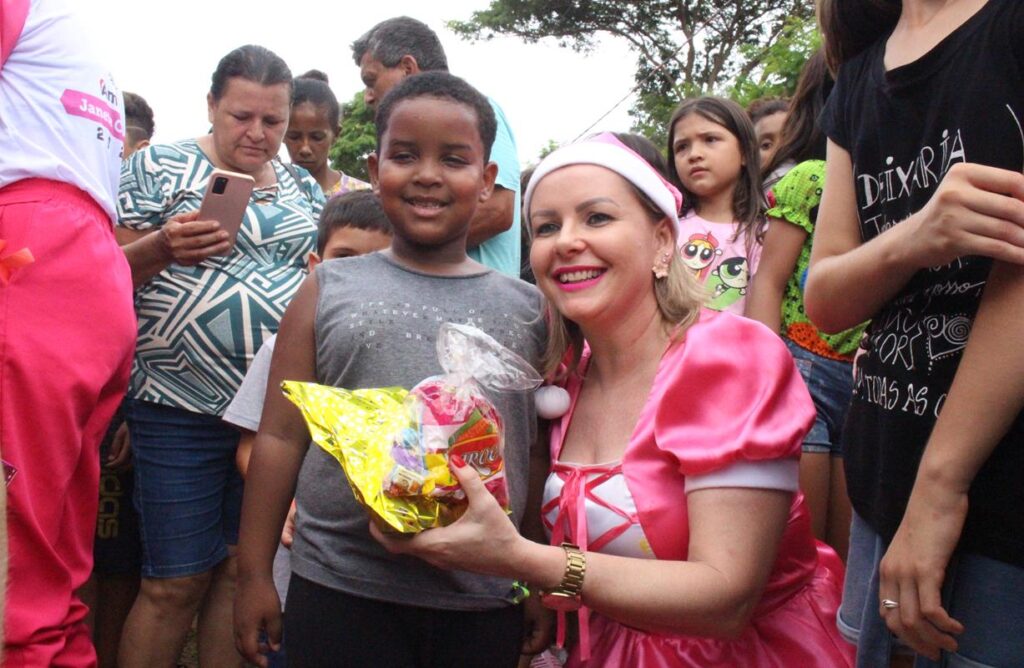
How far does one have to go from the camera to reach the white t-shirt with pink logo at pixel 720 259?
3613 millimetres

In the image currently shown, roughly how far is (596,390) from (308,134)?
3.17 meters

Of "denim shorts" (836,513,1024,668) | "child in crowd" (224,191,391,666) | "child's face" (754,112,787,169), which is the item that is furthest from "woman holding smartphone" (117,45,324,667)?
"child's face" (754,112,787,169)

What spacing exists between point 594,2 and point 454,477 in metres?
34.6

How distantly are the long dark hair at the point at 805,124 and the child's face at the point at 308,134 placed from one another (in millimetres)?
2308

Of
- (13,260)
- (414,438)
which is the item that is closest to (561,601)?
(414,438)

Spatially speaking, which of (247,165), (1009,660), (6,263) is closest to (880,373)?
(1009,660)

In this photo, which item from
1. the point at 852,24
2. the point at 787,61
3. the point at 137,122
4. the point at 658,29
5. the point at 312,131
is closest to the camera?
the point at 852,24

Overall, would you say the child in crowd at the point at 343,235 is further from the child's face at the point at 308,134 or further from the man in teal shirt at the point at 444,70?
the child's face at the point at 308,134

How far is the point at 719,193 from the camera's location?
394cm

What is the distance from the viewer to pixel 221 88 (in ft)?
11.7

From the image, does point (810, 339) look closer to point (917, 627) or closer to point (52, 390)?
point (917, 627)

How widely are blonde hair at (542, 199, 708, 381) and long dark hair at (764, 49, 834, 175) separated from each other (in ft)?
5.27

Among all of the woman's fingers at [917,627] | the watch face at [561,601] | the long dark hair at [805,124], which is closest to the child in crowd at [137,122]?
the long dark hair at [805,124]

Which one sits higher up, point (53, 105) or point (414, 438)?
point (53, 105)
